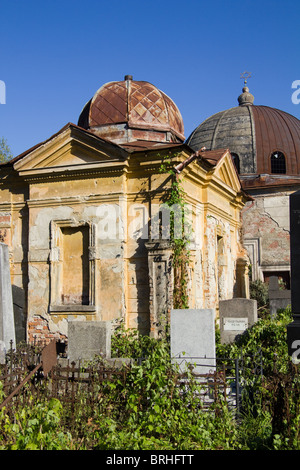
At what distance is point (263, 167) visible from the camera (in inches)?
995

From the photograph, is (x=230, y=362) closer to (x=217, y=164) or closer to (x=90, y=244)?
(x=90, y=244)

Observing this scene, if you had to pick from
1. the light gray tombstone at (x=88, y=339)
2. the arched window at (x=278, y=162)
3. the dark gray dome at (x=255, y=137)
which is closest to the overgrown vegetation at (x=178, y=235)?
the light gray tombstone at (x=88, y=339)

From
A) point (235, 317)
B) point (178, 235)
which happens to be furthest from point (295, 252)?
point (235, 317)

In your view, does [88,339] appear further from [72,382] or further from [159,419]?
[159,419]

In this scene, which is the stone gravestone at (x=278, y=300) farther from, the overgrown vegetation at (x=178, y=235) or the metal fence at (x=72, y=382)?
the metal fence at (x=72, y=382)

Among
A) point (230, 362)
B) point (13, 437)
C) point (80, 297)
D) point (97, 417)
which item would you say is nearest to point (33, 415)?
point (13, 437)

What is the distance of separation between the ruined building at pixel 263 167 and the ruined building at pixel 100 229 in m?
9.35

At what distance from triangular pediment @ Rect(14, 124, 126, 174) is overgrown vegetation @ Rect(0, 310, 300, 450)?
6968 millimetres

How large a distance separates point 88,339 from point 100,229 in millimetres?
3967

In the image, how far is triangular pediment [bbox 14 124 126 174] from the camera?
1234 centimetres

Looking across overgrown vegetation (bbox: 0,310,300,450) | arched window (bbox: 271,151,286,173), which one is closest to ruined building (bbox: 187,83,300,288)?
arched window (bbox: 271,151,286,173)

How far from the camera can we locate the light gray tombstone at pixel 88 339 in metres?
8.86

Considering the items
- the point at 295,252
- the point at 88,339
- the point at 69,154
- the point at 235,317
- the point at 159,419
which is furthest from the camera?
the point at 69,154

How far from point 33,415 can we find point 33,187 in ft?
27.8
